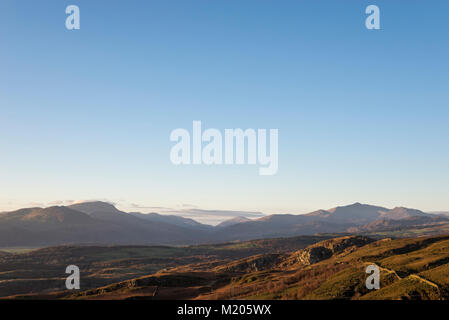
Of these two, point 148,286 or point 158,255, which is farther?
point 158,255

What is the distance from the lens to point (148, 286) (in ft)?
172

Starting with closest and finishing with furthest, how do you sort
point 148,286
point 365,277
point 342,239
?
1. point 365,277
2. point 148,286
3. point 342,239

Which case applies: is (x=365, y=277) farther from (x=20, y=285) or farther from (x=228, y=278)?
(x=20, y=285)

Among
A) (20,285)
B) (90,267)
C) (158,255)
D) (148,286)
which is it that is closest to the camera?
(148,286)
